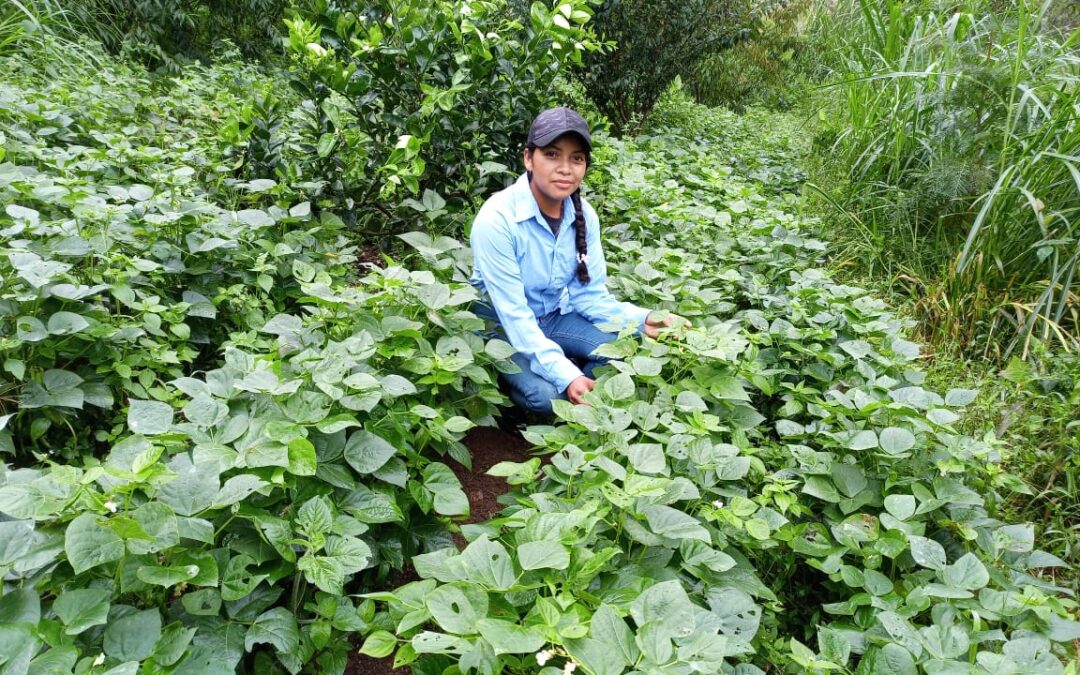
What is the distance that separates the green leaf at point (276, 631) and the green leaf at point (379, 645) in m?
0.17

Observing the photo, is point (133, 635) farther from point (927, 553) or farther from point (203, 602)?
point (927, 553)

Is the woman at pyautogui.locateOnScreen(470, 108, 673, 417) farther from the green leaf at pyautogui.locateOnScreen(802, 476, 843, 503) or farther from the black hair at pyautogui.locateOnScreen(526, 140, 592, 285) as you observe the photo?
the green leaf at pyautogui.locateOnScreen(802, 476, 843, 503)

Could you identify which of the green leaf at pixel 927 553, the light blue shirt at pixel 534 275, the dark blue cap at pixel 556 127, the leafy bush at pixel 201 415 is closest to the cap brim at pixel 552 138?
the dark blue cap at pixel 556 127

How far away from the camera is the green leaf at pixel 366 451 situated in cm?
150

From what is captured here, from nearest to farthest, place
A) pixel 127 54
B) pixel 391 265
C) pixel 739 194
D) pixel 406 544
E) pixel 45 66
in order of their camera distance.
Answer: pixel 406 544
pixel 391 265
pixel 739 194
pixel 45 66
pixel 127 54

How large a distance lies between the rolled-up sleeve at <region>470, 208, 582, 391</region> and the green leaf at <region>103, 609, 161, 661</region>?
1409 mm

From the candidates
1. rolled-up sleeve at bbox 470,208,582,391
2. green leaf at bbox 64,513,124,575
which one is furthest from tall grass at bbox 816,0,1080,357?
green leaf at bbox 64,513,124,575

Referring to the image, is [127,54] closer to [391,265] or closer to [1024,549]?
[391,265]

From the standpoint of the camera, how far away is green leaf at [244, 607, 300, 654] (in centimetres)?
122

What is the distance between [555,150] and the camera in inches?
94.7

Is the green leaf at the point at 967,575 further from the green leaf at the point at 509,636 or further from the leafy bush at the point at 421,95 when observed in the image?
the leafy bush at the point at 421,95

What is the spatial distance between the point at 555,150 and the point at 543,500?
140cm

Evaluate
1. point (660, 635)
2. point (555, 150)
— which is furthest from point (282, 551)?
point (555, 150)

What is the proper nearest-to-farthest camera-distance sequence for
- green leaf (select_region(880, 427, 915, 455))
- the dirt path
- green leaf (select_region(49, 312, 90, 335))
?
green leaf (select_region(880, 427, 915, 455)) < green leaf (select_region(49, 312, 90, 335)) < the dirt path
